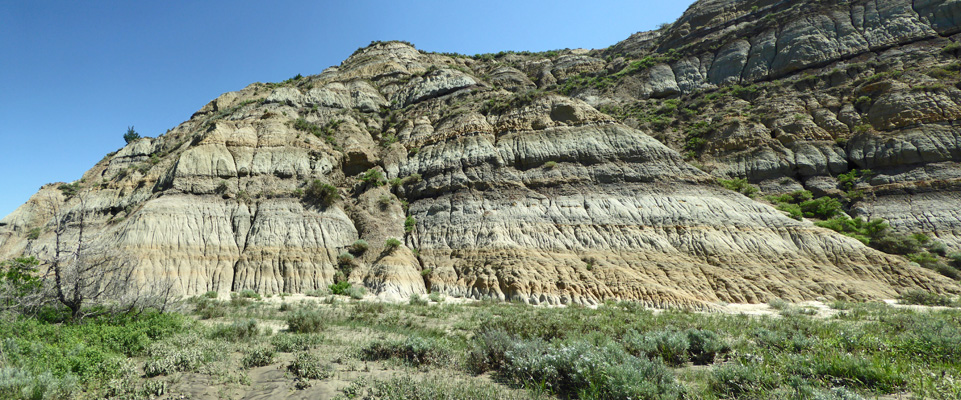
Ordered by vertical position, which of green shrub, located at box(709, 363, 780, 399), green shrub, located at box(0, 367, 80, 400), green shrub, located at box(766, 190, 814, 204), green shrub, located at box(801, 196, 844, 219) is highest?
green shrub, located at box(0, 367, 80, 400)

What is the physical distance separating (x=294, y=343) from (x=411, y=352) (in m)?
3.25

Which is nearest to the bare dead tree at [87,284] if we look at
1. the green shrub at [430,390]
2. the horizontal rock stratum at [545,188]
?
the horizontal rock stratum at [545,188]

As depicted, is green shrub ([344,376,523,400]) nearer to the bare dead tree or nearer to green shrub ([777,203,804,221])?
the bare dead tree

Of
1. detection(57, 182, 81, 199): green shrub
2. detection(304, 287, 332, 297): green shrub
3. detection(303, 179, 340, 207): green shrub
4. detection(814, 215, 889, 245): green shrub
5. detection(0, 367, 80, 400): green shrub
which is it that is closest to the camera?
detection(0, 367, 80, 400): green shrub

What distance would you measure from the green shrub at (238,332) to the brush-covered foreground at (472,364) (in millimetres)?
43

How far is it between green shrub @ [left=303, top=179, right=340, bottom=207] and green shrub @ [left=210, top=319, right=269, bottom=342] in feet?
65.2

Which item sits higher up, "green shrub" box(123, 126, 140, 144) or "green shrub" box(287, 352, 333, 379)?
"green shrub" box(123, 126, 140, 144)

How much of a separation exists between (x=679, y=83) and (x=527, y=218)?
40.1 m

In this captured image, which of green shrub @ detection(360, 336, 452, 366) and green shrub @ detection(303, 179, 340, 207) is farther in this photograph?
green shrub @ detection(303, 179, 340, 207)

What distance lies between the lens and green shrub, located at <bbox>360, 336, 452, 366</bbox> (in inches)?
305

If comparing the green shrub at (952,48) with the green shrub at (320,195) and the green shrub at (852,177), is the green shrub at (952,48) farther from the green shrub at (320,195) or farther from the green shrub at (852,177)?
the green shrub at (320,195)

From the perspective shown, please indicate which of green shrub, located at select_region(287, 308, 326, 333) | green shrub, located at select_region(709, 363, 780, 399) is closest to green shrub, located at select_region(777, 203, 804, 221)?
green shrub, located at select_region(709, 363, 780, 399)

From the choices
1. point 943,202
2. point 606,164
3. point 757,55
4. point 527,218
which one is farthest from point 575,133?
point 757,55

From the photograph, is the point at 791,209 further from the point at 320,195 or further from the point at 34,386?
the point at 34,386
